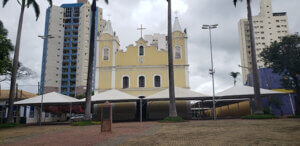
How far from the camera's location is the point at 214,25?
79.8 ft

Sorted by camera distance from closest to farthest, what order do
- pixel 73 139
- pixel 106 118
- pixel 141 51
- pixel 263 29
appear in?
1. pixel 73 139
2. pixel 106 118
3. pixel 141 51
4. pixel 263 29

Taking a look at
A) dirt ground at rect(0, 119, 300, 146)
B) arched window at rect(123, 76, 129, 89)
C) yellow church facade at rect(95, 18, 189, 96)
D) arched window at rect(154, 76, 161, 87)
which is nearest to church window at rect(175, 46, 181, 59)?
yellow church facade at rect(95, 18, 189, 96)

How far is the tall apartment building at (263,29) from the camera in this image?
74125 millimetres

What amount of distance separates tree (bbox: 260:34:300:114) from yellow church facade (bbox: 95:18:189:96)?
893cm

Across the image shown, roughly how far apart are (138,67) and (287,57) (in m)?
15.6

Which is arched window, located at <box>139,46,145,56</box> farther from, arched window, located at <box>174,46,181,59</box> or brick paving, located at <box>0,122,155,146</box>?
brick paving, located at <box>0,122,155,146</box>

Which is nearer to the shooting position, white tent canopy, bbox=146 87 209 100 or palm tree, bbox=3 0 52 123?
palm tree, bbox=3 0 52 123

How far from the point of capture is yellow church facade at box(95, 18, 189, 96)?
93.2 feet

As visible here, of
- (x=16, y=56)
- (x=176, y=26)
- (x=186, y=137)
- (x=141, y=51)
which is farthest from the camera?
(x=176, y=26)

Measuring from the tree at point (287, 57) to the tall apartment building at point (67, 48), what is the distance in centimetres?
5127

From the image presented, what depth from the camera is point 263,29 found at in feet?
247

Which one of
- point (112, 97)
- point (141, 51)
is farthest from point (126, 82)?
point (112, 97)

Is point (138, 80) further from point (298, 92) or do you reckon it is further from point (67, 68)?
point (67, 68)

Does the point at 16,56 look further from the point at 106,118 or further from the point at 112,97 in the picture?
the point at 106,118
